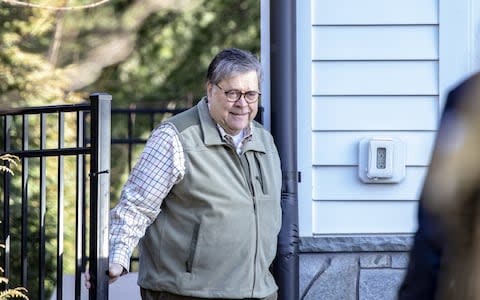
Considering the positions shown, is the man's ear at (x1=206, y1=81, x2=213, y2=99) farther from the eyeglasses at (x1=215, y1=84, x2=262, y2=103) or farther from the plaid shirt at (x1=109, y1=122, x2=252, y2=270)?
the plaid shirt at (x1=109, y1=122, x2=252, y2=270)

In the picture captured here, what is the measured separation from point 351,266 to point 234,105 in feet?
4.28

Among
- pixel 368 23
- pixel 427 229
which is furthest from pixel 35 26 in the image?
pixel 427 229

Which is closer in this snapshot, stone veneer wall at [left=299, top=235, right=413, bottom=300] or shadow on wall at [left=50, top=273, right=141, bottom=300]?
stone veneer wall at [left=299, top=235, right=413, bottom=300]

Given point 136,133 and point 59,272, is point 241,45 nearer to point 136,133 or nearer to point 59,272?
point 136,133

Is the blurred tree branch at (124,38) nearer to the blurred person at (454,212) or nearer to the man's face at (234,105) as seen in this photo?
the man's face at (234,105)

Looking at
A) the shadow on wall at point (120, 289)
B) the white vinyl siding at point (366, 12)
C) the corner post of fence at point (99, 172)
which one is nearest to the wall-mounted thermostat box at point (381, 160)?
the white vinyl siding at point (366, 12)

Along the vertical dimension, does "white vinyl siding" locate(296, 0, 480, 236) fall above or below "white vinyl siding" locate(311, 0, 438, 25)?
below

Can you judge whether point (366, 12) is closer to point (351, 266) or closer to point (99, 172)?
point (351, 266)

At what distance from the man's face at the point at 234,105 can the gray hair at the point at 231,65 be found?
2 centimetres

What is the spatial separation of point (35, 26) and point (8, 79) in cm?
52

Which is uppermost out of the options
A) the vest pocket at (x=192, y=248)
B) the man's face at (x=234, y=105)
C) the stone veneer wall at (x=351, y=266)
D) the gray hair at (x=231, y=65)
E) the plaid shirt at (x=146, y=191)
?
the gray hair at (x=231, y=65)

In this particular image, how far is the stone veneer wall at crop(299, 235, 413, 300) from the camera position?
573cm

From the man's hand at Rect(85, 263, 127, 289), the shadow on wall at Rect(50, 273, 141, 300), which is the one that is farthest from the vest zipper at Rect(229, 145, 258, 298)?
the shadow on wall at Rect(50, 273, 141, 300)

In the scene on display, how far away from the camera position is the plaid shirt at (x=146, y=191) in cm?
475
